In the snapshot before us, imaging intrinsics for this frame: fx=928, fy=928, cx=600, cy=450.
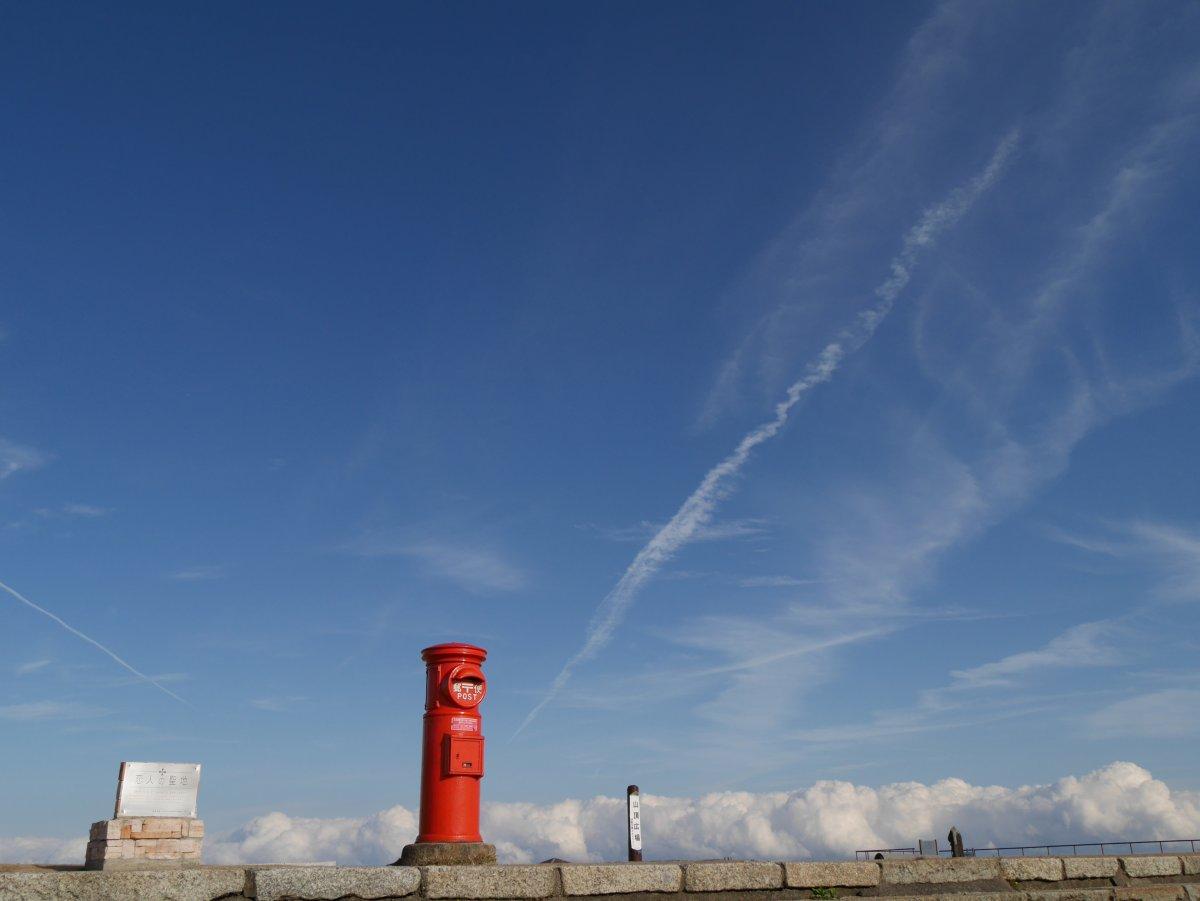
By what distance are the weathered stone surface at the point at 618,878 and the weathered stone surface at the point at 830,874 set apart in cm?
100

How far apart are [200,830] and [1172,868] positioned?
360 inches

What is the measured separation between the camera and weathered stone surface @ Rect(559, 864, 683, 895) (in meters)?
6.66

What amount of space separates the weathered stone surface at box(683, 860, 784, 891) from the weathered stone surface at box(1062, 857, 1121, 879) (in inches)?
118

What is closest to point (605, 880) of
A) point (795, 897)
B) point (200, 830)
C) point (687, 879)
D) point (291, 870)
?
point (687, 879)

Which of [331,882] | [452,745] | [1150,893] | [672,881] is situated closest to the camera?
[331,882]

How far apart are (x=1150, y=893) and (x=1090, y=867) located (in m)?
0.56

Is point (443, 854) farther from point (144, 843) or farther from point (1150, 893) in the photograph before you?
point (1150, 893)

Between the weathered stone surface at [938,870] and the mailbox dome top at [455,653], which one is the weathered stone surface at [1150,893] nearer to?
the weathered stone surface at [938,870]

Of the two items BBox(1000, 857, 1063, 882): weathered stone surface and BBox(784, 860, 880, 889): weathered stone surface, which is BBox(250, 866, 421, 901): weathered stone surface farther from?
BBox(1000, 857, 1063, 882): weathered stone surface

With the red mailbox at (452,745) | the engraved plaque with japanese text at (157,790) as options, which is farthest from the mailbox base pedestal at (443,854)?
the engraved plaque with japanese text at (157,790)

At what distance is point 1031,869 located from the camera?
814 cm

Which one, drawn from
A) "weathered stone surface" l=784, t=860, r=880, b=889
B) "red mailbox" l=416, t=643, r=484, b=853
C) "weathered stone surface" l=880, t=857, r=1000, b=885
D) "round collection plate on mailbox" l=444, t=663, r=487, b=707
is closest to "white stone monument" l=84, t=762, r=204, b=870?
"red mailbox" l=416, t=643, r=484, b=853

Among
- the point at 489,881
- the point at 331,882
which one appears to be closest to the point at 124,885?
the point at 331,882

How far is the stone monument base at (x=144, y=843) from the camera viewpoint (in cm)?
Result: 793
